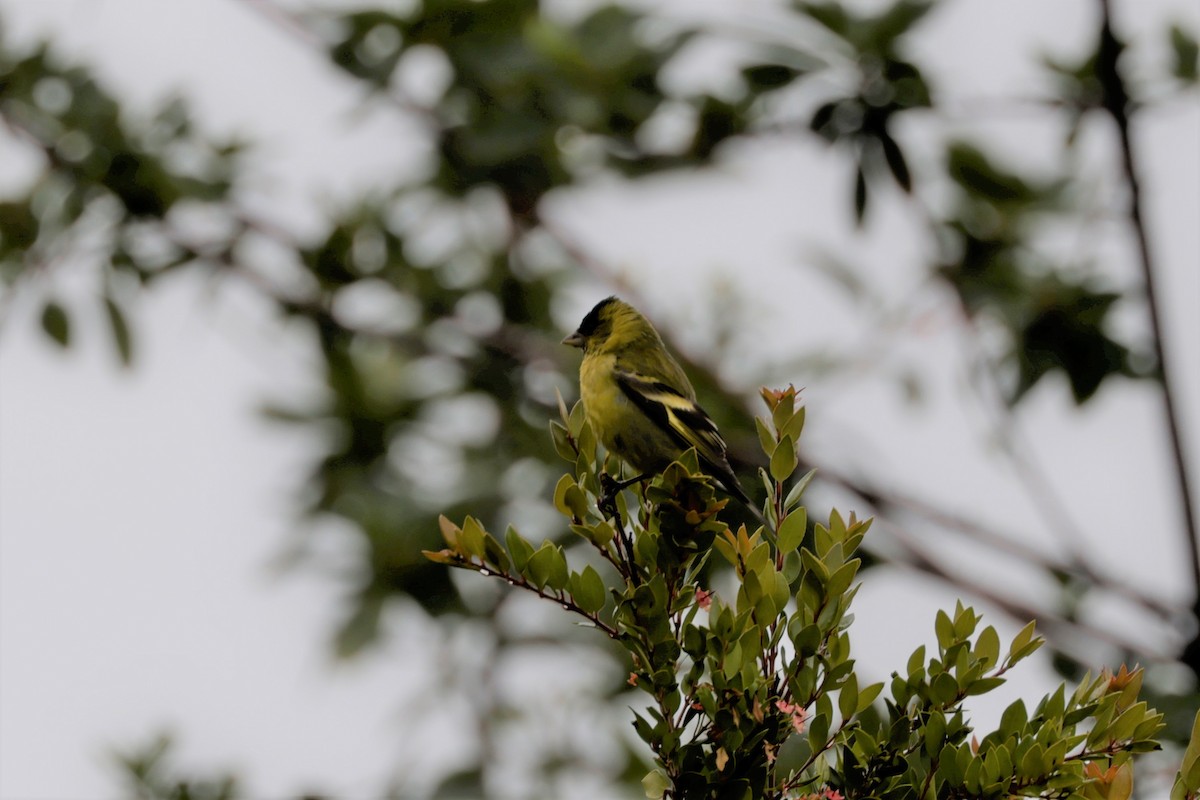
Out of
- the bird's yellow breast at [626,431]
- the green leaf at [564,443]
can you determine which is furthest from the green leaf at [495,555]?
the bird's yellow breast at [626,431]

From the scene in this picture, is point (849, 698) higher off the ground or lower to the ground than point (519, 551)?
higher

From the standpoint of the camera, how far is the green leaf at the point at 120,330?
168 inches

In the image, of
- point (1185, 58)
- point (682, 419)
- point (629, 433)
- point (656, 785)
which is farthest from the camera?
point (1185, 58)

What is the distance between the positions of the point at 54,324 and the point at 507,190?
150cm

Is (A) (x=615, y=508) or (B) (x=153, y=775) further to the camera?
(B) (x=153, y=775)

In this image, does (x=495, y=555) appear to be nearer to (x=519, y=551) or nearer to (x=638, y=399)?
(x=519, y=551)

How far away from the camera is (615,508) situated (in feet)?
5.79

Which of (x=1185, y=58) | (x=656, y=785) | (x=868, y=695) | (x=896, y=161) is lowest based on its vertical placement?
(x=656, y=785)

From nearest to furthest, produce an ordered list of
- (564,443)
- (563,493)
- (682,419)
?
(563,493), (564,443), (682,419)

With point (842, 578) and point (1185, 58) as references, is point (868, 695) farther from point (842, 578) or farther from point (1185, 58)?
point (1185, 58)

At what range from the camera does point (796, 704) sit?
1.59m

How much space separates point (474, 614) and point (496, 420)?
0.71 m

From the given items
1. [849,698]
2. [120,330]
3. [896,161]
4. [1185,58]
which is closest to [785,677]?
[849,698]

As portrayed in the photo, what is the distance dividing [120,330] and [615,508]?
2.97 m
